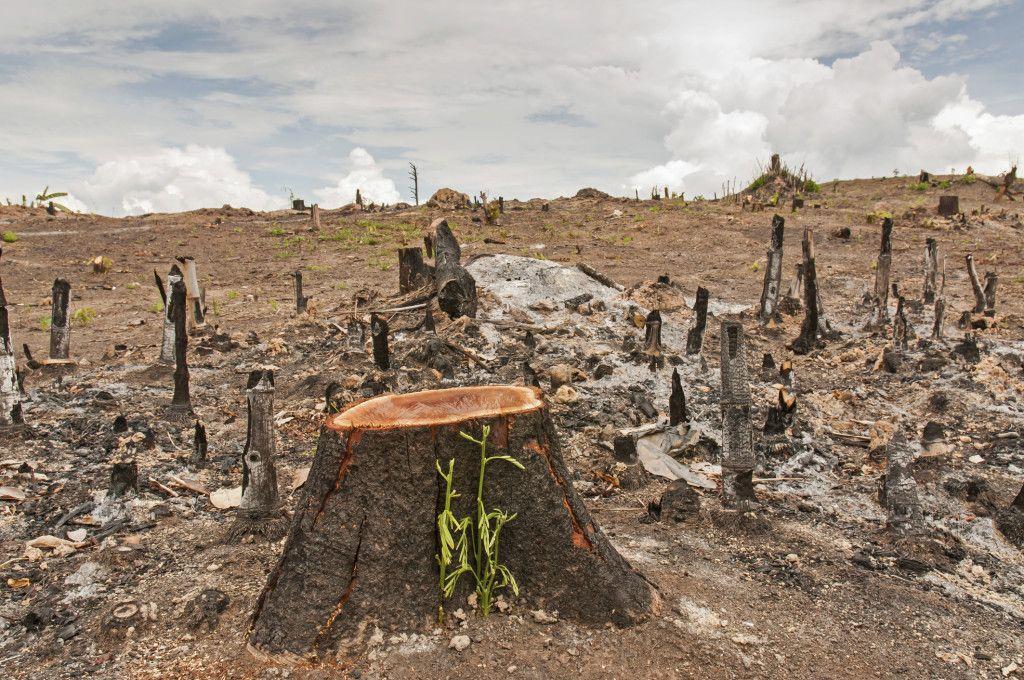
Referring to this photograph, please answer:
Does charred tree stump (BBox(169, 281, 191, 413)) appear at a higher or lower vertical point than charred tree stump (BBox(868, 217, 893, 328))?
lower

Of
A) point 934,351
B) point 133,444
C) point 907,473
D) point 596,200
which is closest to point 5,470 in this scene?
point 133,444

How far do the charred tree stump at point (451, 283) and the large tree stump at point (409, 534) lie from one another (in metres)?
Answer: 7.37

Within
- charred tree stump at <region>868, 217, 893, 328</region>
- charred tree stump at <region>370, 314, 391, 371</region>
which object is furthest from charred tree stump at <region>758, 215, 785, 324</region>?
charred tree stump at <region>370, 314, 391, 371</region>

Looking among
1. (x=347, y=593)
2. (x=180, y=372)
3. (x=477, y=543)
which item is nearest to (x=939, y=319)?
(x=477, y=543)

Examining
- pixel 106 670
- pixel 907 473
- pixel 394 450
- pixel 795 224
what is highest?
pixel 795 224

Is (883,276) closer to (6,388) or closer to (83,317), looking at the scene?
(6,388)

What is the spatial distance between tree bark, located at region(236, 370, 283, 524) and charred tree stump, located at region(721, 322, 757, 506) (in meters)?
3.32

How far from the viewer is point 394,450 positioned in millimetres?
3150

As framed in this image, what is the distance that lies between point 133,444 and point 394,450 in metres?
4.56

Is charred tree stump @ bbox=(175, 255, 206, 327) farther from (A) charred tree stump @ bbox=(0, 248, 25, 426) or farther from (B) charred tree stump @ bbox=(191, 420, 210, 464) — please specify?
(B) charred tree stump @ bbox=(191, 420, 210, 464)

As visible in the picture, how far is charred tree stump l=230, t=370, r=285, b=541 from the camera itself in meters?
4.56

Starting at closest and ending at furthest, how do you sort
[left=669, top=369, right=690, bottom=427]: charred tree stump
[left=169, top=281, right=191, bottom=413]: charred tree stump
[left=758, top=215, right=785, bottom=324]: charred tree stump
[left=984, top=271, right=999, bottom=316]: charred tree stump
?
[left=669, top=369, right=690, bottom=427]: charred tree stump → [left=169, top=281, right=191, bottom=413]: charred tree stump → [left=758, top=215, right=785, bottom=324]: charred tree stump → [left=984, top=271, right=999, bottom=316]: charred tree stump

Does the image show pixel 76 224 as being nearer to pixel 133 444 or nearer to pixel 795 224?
pixel 133 444

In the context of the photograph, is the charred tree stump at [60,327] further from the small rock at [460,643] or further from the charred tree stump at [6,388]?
the small rock at [460,643]
